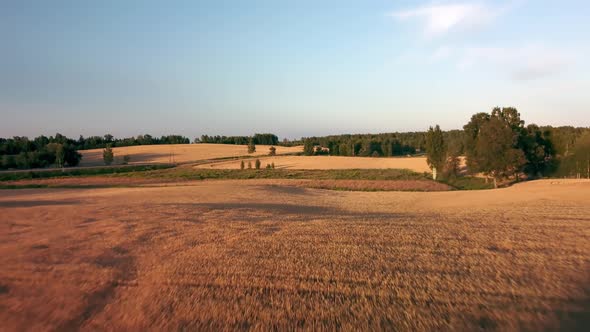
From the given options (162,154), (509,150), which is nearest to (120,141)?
(162,154)

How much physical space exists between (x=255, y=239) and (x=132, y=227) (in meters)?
4.30

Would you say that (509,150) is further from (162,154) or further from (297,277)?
(162,154)

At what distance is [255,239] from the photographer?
9.21m

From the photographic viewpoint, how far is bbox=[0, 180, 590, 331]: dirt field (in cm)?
504

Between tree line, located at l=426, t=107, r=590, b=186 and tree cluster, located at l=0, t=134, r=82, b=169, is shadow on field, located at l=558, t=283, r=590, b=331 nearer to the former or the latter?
tree line, located at l=426, t=107, r=590, b=186

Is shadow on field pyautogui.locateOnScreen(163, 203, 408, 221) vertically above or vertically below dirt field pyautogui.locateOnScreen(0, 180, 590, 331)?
below

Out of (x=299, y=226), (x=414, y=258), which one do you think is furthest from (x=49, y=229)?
(x=414, y=258)

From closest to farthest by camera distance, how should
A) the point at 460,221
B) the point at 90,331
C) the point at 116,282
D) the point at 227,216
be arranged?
the point at 90,331
the point at 116,282
the point at 460,221
the point at 227,216

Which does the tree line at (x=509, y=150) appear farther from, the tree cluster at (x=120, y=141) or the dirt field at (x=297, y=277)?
the tree cluster at (x=120, y=141)

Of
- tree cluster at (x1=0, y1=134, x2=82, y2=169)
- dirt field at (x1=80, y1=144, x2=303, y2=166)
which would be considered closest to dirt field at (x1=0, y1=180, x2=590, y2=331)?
tree cluster at (x1=0, y1=134, x2=82, y2=169)

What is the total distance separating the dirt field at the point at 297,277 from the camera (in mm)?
5035

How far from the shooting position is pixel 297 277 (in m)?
6.45

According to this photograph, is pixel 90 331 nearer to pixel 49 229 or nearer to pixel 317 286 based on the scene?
pixel 317 286

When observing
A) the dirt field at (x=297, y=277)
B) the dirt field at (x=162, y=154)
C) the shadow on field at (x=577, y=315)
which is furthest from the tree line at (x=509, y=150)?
the dirt field at (x=162, y=154)
